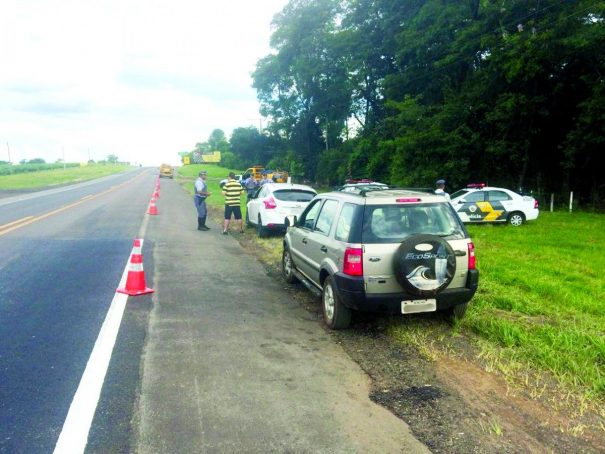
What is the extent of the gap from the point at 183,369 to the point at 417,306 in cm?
262

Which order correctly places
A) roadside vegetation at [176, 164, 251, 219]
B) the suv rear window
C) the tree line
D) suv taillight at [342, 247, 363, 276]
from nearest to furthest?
→ suv taillight at [342, 247, 363, 276], the suv rear window, the tree line, roadside vegetation at [176, 164, 251, 219]

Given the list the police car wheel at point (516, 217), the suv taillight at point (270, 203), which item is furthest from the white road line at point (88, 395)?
the police car wheel at point (516, 217)

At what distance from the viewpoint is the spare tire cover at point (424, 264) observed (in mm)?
5207

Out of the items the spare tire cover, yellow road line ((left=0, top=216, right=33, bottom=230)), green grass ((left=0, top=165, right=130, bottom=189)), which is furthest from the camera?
green grass ((left=0, top=165, right=130, bottom=189))

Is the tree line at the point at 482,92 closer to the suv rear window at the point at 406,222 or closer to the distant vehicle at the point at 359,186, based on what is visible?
the distant vehicle at the point at 359,186

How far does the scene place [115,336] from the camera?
17.4ft

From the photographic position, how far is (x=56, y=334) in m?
5.32

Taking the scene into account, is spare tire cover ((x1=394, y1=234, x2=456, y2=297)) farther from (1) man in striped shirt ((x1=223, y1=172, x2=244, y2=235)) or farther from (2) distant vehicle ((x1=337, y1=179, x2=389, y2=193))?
(1) man in striped shirt ((x1=223, y1=172, x2=244, y2=235))

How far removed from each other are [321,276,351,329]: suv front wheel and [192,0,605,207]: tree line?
18.3 metres

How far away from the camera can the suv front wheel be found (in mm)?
5664

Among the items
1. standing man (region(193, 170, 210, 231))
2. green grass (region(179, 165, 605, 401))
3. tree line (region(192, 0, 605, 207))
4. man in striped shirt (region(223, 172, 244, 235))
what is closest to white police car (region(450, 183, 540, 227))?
green grass (region(179, 165, 605, 401))

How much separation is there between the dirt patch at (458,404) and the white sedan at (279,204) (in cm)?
761

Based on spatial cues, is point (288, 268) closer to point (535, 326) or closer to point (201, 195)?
point (535, 326)

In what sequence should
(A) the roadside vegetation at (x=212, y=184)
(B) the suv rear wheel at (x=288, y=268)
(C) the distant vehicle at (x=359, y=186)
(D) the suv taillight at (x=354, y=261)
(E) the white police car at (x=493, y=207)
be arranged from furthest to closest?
(A) the roadside vegetation at (x=212, y=184) < (E) the white police car at (x=493, y=207) < (B) the suv rear wheel at (x=288, y=268) < (C) the distant vehicle at (x=359, y=186) < (D) the suv taillight at (x=354, y=261)
